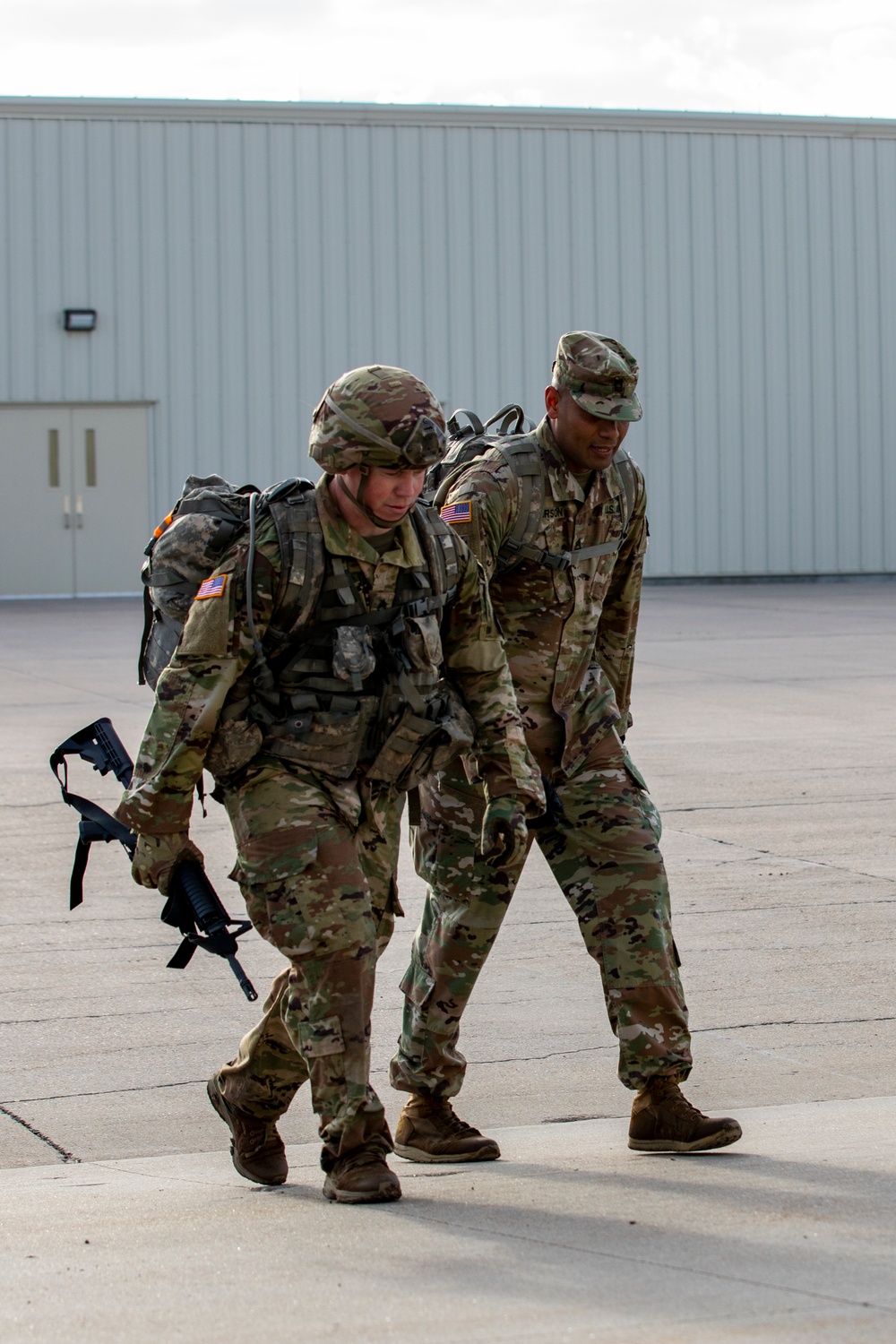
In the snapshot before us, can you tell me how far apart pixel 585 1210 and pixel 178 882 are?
106cm

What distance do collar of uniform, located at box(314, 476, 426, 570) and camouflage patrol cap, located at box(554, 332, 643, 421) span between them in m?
0.62

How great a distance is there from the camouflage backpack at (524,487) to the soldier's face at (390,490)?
1.85 feet

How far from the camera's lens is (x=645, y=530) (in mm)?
4875

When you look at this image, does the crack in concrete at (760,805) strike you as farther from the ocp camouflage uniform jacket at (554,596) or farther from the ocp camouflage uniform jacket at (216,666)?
the ocp camouflage uniform jacket at (216,666)

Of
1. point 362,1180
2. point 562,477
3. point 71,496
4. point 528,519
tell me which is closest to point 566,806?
point 528,519

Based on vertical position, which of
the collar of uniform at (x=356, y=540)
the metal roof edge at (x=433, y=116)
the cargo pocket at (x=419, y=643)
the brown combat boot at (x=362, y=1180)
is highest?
the metal roof edge at (x=433, y=116)

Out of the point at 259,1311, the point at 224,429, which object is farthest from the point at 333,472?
the point at 224,429

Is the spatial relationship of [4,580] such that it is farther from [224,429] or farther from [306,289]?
[306,289]

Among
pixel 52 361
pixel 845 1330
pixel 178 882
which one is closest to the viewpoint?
pixel 845 1330

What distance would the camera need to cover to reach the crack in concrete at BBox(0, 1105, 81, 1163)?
4588 millimetres

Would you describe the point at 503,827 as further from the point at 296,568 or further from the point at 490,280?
the point at 490,280

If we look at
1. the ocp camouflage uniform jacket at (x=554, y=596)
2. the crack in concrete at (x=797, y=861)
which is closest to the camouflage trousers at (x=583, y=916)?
the ocp camouflage uniform jacket at (x=554, y=596)

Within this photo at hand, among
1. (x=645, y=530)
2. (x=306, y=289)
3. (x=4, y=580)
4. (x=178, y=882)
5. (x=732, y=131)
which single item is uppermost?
(x=732, y=131)

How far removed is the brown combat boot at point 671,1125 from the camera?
4320mm
